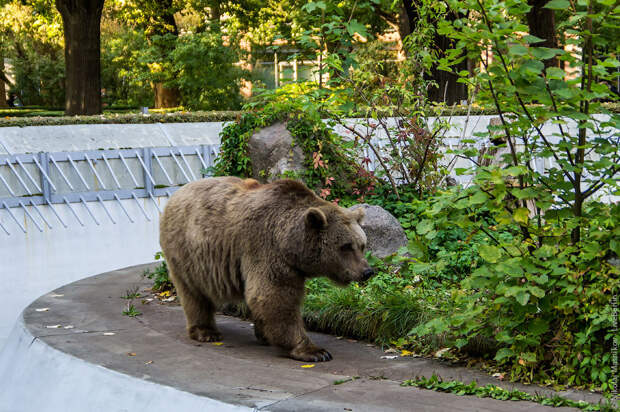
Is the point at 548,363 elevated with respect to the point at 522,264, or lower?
lower

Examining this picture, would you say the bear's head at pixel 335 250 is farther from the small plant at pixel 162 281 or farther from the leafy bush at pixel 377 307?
the small plant at pixel 162 281

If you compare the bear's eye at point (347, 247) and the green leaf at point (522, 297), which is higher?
the bear's eye at point (347, 247)

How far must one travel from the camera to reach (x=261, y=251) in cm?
662

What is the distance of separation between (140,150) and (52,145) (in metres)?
1.99

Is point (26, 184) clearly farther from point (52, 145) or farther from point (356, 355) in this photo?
point (356, 355)

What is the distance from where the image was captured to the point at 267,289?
6.49 m

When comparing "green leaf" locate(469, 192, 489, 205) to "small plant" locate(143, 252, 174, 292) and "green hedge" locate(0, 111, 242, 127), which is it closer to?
"small plant" locate(143, 252, 174, 292)

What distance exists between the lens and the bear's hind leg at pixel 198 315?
7277 millimetres

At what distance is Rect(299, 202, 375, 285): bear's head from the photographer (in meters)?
6.42

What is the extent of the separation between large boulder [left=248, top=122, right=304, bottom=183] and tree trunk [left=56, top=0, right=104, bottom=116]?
11387mm

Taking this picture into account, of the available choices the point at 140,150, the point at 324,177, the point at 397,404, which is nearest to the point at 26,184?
the point at 140,150

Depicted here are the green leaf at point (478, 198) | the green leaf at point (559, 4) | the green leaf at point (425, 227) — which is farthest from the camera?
the green leaf at point (425, 227)

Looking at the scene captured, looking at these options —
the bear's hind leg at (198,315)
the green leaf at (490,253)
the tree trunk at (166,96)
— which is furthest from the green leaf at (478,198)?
the tree trunk at (166,96)

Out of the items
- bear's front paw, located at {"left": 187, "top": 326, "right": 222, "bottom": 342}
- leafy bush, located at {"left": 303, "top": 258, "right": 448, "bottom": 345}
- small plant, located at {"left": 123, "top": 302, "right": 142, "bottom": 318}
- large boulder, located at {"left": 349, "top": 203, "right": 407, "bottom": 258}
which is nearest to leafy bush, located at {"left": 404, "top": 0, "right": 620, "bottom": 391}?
leafy bush, located at {"left": 303, "top": 258, "right": 448, "bottom": 345}
